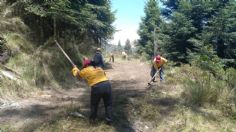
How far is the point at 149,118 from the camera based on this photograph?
9148 millimetres

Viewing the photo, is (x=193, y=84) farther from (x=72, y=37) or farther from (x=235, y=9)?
(x=235, y=9)

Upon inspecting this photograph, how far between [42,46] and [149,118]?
6.03 meters

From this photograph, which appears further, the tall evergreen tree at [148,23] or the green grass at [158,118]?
the tall evergreen tree at [148,23]

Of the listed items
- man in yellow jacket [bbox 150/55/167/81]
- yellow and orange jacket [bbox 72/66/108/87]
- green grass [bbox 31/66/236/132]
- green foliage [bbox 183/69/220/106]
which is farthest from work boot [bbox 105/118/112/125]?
man in yellow jacket [bbox 150/55/167/81]

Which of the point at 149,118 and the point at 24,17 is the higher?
the point at 24,17

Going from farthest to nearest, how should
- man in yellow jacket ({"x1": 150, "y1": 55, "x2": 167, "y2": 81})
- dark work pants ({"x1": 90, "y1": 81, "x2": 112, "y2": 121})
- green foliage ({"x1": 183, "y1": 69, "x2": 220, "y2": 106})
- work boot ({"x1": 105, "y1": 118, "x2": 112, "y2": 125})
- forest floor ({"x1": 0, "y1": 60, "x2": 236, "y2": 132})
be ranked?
man in yellow jacket ({"x1": 150, "y1": 55, "x2": 167, "y2": 81})
green foliage ({"x1": 183, "y1": 69, "x2": 220, "y2": 106})
work boot ({"x1": 105, "y1": 118, "x2": 112, "y2": 125})
forest floor ({"x1": 0, "y1": 60, "x2": 236, "y2": 132})
dark work pants ({"x1": 90, "y1": 81, "x2": 112, "y2": 121})

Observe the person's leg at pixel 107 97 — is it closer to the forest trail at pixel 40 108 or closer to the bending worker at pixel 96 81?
the bending worker at pixel 96 81

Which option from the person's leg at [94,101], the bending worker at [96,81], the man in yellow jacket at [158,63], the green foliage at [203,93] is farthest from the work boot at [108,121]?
the man in yellow jacket at [158,63]

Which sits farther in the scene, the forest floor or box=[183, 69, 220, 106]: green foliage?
box=[183, 69, 220, 106]: green foliage

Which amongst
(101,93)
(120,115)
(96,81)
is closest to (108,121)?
(101,93)

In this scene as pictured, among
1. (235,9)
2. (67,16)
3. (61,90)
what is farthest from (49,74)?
(235,9)

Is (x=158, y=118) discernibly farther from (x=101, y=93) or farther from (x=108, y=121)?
(x=101, y=93)

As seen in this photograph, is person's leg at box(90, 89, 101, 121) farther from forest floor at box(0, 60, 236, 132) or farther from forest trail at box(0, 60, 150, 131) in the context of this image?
forest trail at box(0, 60, 150, 131)

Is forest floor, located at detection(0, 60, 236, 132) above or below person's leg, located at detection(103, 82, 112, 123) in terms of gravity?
below
